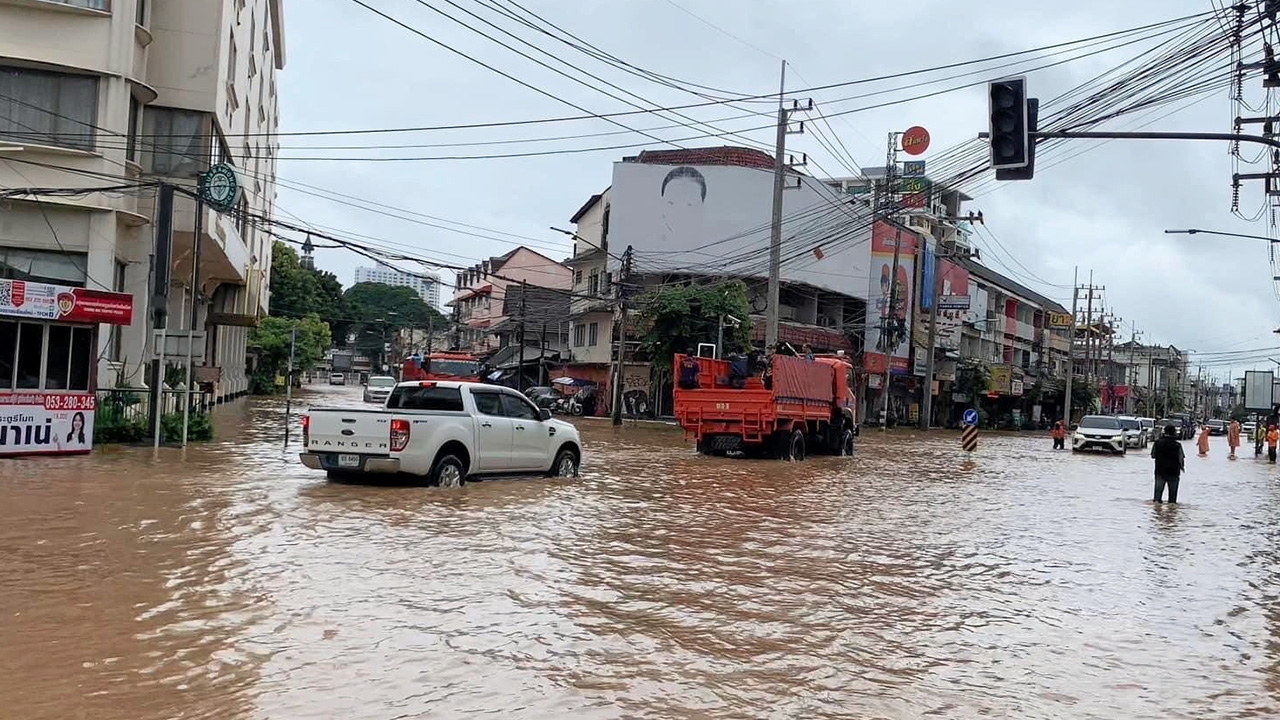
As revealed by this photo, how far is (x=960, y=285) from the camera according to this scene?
233 feet

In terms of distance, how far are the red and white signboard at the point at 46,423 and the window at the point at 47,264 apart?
4710 millimetres

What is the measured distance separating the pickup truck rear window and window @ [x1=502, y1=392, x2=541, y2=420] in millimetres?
965

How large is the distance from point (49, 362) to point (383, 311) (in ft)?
340

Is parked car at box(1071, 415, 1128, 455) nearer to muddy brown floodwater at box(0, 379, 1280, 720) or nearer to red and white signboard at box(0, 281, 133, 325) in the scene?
muddy brown floodwater at box(0, 379, 1280, 720)

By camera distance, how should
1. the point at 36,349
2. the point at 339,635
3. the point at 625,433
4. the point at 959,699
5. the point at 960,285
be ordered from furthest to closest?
the point at 960,285 < the point at 625,433 < the point at 36,349 < the point at 339,635 < the point at 959,699

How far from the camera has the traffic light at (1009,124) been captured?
1235 centimetres

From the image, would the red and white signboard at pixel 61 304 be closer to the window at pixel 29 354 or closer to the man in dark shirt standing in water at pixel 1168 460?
the window at pixel 29 354

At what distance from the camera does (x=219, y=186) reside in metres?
21.7

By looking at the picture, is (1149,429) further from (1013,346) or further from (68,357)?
A: (68,357)

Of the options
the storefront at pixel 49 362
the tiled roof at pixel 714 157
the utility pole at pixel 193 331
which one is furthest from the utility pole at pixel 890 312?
the storefront at pixel 49 362

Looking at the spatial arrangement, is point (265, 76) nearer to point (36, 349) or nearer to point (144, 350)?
point (144, 350)

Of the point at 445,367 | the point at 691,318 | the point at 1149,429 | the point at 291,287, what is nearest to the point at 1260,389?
the point at 1149,429

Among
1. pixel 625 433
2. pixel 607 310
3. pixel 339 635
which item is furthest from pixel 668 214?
pixel 339 635

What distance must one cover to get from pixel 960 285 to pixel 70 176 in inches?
2338
